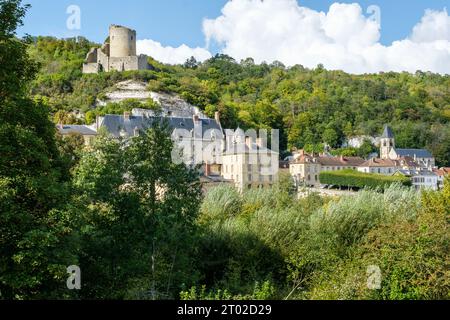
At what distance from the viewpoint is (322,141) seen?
8712 cm

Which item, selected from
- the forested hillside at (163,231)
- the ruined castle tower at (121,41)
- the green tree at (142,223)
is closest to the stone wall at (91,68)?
the ruined castle tower at (121,41)

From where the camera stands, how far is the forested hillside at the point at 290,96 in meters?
78.1

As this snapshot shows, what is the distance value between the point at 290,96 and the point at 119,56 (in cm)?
3748

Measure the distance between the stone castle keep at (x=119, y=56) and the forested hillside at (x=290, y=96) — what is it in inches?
106

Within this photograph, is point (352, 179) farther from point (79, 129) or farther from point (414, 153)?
point (414, 153)

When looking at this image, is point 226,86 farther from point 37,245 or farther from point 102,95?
point 37,245

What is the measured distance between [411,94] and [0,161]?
11296cm

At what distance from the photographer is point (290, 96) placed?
109 m

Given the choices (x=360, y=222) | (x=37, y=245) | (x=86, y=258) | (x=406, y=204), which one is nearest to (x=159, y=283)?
(x=86, y=258)

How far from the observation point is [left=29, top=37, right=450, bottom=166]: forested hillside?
78.1 meters

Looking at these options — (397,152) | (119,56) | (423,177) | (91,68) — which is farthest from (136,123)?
(397,152)

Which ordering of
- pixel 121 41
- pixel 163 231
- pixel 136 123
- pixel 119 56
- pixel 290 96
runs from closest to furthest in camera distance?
pixel 163 231, pixel 136 123, pixel 121 41, pixel 119 56, pixel 290 96

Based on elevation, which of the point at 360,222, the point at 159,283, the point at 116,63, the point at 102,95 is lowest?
the point at 159,283

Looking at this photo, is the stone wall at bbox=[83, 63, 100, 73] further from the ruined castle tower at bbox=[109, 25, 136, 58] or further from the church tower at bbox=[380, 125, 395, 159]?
the church tower at bbox=[380, 125, 395, 159]
